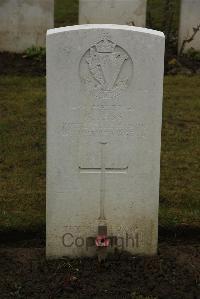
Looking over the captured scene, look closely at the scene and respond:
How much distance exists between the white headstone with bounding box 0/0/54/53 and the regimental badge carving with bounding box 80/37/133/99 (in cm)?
530

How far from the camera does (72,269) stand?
14.7 feet

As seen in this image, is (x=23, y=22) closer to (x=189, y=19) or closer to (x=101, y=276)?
(x=189, y=19)

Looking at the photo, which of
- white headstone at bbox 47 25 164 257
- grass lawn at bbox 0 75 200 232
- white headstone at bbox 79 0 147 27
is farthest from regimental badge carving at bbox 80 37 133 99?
white headstone at bbox 79 0 147 27

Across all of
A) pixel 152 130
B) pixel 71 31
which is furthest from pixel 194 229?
pixel 71 31

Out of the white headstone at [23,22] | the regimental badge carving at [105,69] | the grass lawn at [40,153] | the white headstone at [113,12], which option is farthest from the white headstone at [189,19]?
the regimental badge carving at [105,69]

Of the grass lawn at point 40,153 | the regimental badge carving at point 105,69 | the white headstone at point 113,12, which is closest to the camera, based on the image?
the regimental badge carving at point 105,69

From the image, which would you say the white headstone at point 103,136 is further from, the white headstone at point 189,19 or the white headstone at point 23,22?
the white headstone at point 23,22

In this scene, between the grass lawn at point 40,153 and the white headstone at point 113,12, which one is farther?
the white headstone at point 113,12

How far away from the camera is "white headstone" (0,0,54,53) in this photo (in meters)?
9.34

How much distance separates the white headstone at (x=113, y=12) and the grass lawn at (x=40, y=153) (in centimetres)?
109

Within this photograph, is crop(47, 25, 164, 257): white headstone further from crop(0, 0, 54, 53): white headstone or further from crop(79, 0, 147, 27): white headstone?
crop(0, 0, 54, 53): white headstone

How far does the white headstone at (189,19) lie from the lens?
30.4ft

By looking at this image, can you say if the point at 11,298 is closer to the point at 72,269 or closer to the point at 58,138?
the point at 72,269

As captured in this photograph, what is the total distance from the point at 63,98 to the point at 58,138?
0.24 m
